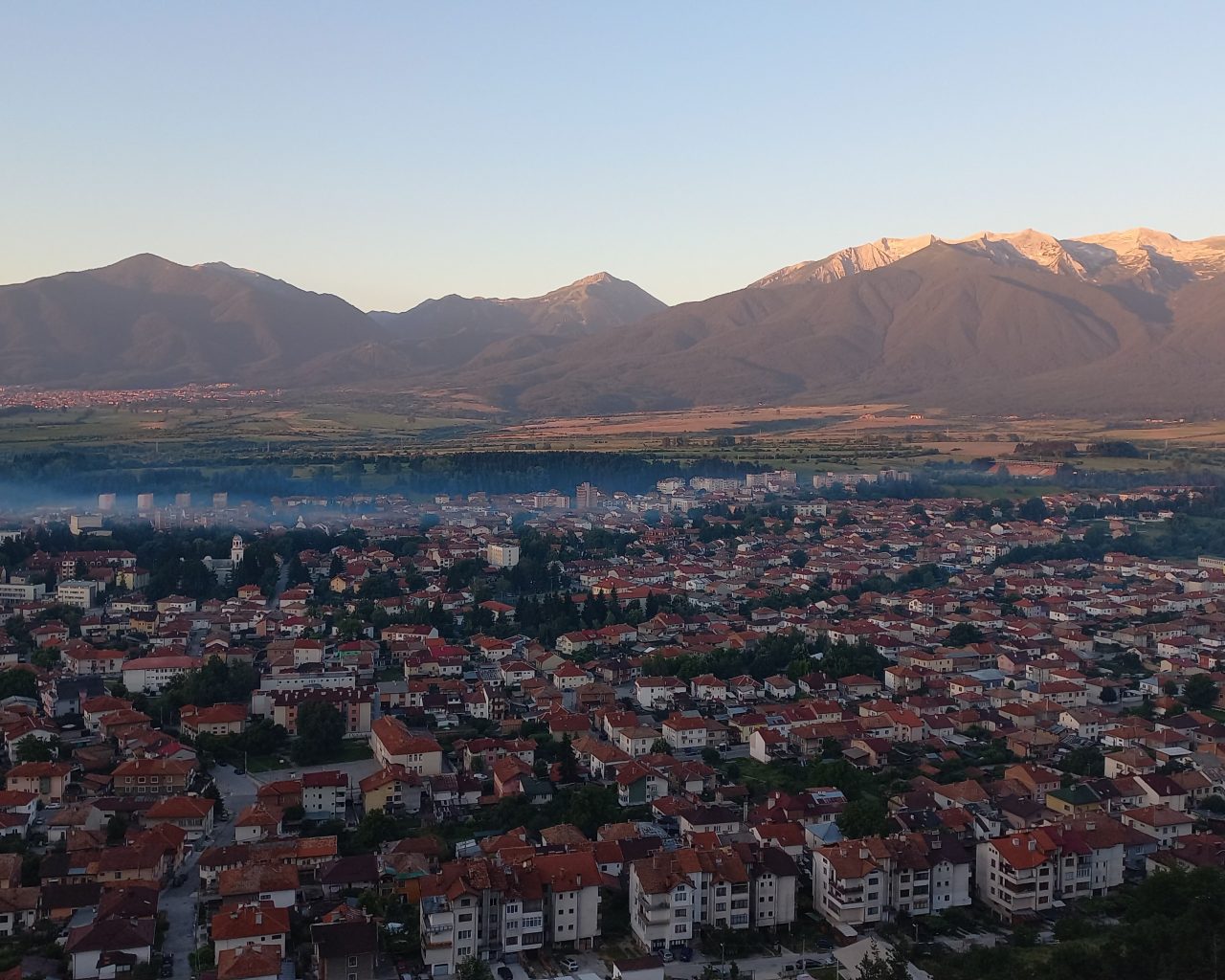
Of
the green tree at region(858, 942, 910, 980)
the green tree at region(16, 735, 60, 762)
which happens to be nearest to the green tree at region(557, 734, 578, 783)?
the green tree at region(858, 942, 910, 980)

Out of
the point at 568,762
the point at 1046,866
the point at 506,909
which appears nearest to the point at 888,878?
the point at 1046,866

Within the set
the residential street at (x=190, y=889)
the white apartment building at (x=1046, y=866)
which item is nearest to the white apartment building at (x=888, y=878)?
the white apartment building at (x=1046, y=866)

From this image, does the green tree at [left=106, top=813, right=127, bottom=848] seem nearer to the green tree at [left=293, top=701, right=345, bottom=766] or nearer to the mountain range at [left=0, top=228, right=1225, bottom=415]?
the green tree at [left=293, top=701, right=345, bottom=766]

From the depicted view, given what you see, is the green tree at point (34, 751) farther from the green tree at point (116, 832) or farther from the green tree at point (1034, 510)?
the green tree at point (1034, 510)

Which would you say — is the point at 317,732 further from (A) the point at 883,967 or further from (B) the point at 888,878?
(A) the point at 883,967

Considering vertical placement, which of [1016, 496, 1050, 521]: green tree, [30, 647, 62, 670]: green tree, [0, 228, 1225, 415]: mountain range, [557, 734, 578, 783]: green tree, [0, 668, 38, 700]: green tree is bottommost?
[1016, 496, 1050, 521]: green tree

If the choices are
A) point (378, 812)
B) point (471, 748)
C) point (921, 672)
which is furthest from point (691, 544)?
point (378, 812)

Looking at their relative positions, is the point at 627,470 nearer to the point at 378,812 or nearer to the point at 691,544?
the point at 691,544
